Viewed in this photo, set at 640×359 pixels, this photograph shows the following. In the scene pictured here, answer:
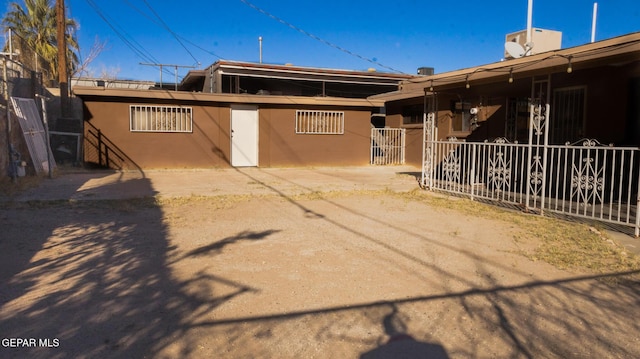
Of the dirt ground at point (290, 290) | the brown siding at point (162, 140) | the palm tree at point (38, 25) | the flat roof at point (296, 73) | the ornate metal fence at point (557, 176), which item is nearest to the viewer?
the dirt ground at point (290, 290)

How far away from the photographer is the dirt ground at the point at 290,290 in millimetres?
3416

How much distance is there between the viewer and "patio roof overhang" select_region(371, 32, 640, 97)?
6850mm

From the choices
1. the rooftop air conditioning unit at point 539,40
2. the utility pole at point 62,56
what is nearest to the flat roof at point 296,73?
the utility pole at point 62,56

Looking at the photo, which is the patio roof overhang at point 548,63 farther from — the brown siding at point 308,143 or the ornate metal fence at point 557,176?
the brown siding at point 308,143

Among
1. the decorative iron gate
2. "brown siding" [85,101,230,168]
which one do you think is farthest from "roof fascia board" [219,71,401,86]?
the decorative iron gate

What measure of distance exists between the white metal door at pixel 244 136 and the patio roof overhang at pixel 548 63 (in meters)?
7.37

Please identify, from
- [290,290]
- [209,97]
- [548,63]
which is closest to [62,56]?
[209,97]

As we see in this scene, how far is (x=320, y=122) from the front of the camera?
18109mm

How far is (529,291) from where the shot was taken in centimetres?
459

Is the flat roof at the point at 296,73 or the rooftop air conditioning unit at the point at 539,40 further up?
the flat roof at the point at 296,73

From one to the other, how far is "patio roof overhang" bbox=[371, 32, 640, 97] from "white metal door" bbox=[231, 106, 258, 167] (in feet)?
24.2

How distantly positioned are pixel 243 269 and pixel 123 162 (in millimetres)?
11830

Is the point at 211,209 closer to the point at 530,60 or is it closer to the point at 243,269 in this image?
the point at 243,269

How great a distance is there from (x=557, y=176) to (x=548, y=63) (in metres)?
1.84
